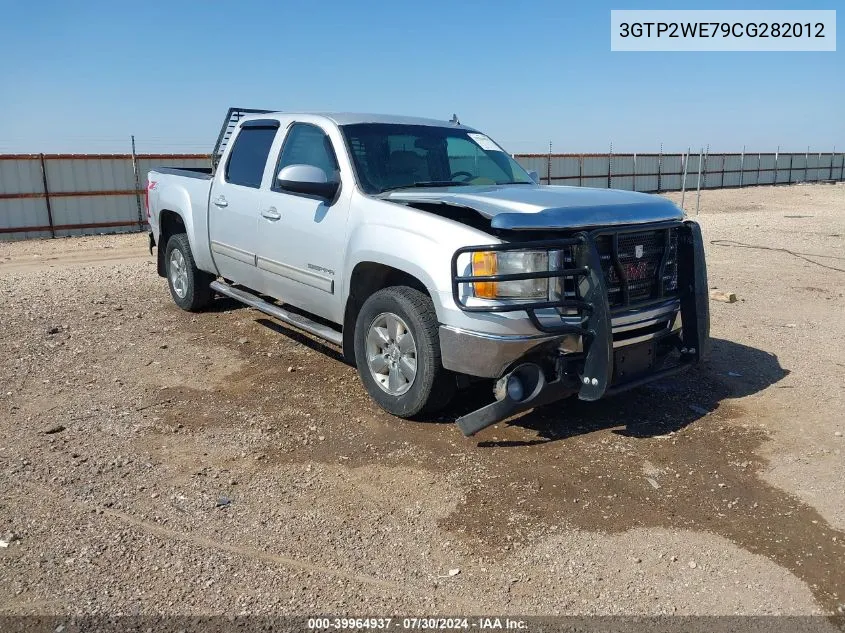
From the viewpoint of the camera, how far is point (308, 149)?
17.9 feet

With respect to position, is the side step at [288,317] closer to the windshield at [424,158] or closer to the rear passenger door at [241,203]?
the rear passenger door at [241,203]

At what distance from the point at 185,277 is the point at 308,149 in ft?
8.63

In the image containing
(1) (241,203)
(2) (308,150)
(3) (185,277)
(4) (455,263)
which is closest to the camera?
(4) (455,263)

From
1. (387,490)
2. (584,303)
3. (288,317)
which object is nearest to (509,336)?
(584,303)

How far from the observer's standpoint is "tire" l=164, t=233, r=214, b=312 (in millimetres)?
7188

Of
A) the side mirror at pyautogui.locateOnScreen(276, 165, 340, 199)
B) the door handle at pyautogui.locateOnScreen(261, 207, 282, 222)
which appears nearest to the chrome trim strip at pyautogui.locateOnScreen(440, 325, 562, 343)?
the side mirror at pyautogui.locateOnScreen(276, 165, 340, 199)

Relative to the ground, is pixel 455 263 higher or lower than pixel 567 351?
higher

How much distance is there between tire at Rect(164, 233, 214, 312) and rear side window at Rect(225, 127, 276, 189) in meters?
1.26

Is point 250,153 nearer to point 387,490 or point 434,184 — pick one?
point 434,184

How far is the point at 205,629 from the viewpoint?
8.58 feet

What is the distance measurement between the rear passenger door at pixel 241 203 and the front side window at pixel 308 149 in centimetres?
24

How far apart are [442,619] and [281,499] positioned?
1.23 metres

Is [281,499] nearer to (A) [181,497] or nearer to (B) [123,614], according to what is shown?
(A) [181,497]

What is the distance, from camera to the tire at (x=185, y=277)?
7.19m
